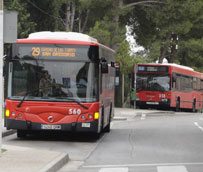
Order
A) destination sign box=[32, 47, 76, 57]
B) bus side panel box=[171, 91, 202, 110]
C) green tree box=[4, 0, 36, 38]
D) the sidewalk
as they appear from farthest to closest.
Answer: green tree box=[4, 0, 36, 38], bus side panel box=[171, 91, 202, 110], destination sign box=[32, 47, 76, 57], the sidewalk

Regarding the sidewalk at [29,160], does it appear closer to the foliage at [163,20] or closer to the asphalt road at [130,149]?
the asphalt road at [130,149]

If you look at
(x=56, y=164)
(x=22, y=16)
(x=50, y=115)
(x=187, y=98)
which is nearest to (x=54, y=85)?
(x=50, y=115)

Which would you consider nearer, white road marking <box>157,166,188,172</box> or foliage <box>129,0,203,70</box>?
white road marking <box>157,166,188,172</box>

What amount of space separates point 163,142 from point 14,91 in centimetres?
419

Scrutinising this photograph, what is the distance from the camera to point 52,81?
17.4 m

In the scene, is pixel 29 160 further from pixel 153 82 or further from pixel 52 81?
pixel 153 82

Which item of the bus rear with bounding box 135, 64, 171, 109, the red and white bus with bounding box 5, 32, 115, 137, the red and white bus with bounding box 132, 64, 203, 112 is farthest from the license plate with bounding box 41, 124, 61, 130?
the bus rear with bounding box 135, 64, 171, 109

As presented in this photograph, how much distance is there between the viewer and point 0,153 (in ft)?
40.9

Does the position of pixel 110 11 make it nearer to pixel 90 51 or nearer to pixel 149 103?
pixel 149 103

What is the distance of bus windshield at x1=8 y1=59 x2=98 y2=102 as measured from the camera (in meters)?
17.3

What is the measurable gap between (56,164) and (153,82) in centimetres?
2887

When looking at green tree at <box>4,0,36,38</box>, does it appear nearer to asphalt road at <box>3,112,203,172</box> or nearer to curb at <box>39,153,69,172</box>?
asphalt road at <box>3,112,203,172</box>

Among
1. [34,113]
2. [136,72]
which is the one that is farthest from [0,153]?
[136,72]

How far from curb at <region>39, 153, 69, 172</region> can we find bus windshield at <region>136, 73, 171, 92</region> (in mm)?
26878
